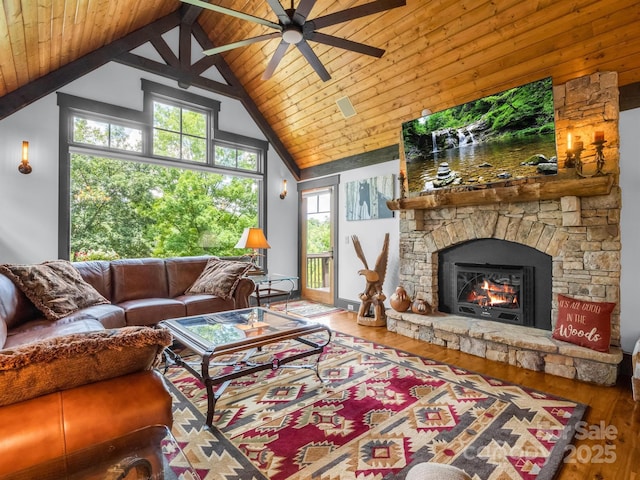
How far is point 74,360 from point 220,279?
288 cm

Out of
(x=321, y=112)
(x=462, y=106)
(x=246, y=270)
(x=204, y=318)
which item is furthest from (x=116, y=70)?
(x=462, y=106)

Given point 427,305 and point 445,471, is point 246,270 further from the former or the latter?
point 445,471

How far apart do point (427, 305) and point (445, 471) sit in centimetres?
327

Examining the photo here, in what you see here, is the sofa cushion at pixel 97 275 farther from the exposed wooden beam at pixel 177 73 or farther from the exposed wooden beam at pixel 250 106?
the exposed wooden beam at pixel 250 106

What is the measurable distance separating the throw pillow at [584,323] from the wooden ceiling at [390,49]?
2.00m

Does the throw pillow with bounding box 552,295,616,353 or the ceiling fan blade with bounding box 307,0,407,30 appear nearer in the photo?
the ceiling fan blade with bounding box 307,0,407,30

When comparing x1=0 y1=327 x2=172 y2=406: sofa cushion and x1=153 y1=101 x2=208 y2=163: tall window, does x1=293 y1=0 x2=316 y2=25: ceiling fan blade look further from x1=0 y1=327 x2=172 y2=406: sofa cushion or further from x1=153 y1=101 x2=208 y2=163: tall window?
x1=153 y1=101 x2=208 y2=163: tall window

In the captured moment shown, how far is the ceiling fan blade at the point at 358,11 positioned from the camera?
2.46 meters

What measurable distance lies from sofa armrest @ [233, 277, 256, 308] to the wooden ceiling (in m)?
2.81

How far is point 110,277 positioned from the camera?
362cm

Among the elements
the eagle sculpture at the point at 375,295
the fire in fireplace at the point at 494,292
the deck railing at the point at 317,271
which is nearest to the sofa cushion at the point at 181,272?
the eagle sculpture at the point at 375,295

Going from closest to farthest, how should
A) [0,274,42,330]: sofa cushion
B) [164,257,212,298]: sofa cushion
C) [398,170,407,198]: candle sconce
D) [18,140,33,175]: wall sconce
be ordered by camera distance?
[0,274,42,330]: sofa cushion, [18,140,33,175]: wall sconce, [164,257,212,298]: sofa cushion, [398,170,407,198]: candle sconce

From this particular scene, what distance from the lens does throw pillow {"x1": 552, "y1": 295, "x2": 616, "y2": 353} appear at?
2662 millimetres

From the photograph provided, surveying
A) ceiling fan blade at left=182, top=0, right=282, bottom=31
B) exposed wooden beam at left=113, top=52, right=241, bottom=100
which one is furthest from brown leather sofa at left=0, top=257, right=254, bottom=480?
exposed wooden beam at left=113, top=52, right=241, bottom=100
